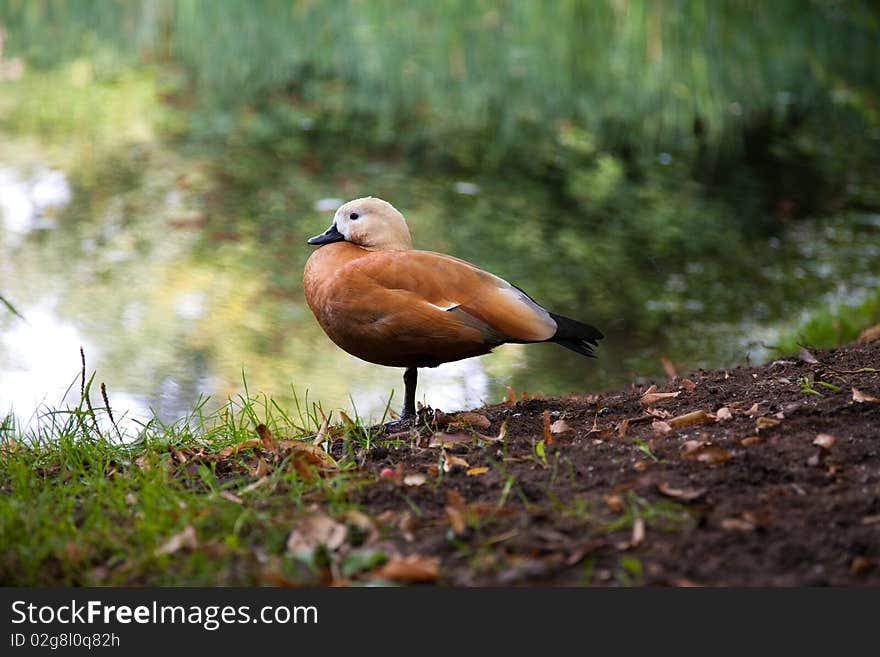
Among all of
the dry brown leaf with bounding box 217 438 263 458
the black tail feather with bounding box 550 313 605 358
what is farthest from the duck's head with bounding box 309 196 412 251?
the dry brown leaf with bounding box 217 438 263 458

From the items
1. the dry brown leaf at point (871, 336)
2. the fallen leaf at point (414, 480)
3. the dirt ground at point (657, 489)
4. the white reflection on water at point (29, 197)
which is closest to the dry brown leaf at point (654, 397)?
the dirt ground at point (657, 489)

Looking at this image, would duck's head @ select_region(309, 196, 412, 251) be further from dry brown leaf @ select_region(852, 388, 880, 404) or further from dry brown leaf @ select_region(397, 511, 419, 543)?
dry brown leaf @ select_region(852, 388, 880, 404)

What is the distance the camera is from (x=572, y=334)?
12.9 feet

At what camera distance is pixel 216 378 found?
5359mm

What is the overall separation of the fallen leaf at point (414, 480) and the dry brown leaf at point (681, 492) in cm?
66

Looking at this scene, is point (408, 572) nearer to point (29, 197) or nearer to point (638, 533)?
point (638, 533)

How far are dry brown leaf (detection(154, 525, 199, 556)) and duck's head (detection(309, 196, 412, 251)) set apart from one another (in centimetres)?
161

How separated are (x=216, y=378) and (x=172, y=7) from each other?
687 cm

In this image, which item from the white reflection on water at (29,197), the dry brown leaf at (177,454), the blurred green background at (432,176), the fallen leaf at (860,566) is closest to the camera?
the fallen leaf at (860,566)

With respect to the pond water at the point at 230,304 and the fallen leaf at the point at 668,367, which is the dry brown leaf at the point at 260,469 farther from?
the fallen leaf at the point at 668,367

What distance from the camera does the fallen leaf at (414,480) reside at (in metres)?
3.08

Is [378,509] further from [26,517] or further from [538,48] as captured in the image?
[538,48]

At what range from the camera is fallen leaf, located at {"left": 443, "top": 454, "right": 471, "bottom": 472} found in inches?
127

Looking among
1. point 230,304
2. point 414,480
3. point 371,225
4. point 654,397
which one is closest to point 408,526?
point 414,480
